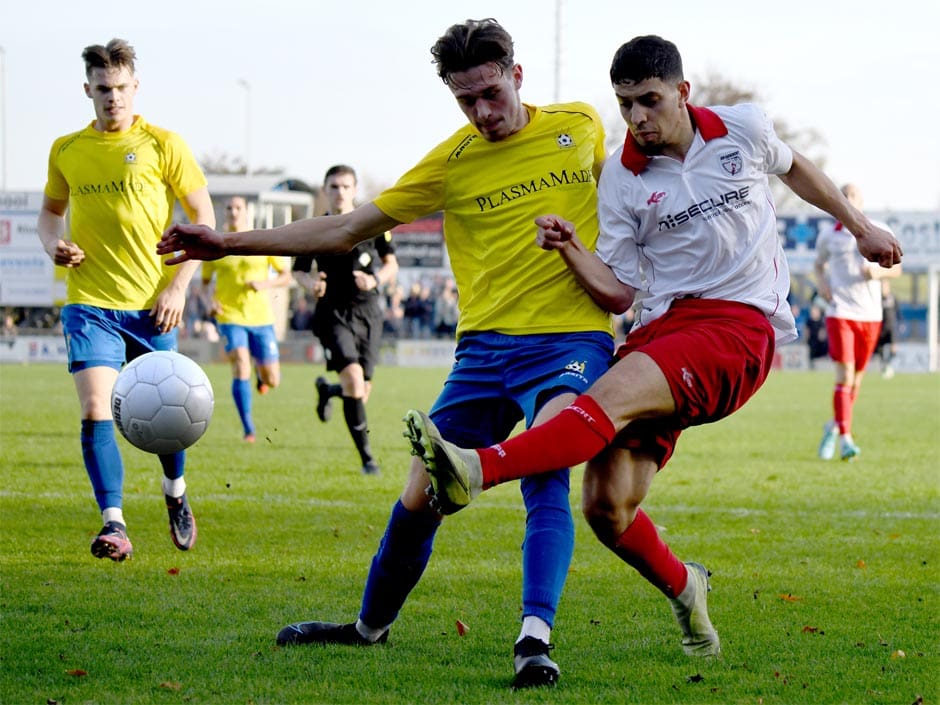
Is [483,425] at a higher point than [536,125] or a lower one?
lower

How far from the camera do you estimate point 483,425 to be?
4.93 meters

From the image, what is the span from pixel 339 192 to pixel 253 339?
3.57m

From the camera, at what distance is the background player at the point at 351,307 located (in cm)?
1083

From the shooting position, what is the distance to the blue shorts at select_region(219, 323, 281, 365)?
44.6ft

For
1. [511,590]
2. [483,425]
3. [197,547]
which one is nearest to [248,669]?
[483,425]

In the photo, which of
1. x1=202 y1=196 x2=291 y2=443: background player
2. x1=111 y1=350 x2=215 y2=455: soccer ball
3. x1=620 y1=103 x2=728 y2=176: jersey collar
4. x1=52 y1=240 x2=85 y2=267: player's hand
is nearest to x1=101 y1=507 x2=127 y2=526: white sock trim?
x1=111 y1=350 x2=215 y2=455: soccer ball

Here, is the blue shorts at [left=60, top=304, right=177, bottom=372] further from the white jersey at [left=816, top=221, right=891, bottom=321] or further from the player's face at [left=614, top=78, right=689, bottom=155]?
the white jersey at [left=816, top=221, right=891, bottom=321]

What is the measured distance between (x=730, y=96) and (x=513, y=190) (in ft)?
185

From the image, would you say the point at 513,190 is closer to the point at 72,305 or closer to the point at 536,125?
the point at 536,125

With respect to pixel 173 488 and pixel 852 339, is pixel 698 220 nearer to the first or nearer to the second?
pixel 173 488

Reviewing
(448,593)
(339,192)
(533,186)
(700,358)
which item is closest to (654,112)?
(533,186)

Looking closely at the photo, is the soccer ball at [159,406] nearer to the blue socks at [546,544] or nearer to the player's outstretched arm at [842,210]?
the blue socks at [546,544]

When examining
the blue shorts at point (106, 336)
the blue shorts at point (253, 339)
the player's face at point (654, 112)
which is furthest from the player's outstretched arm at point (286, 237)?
the blue shorts at point (253, 339)

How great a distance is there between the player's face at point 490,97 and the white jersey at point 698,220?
1.35ft
